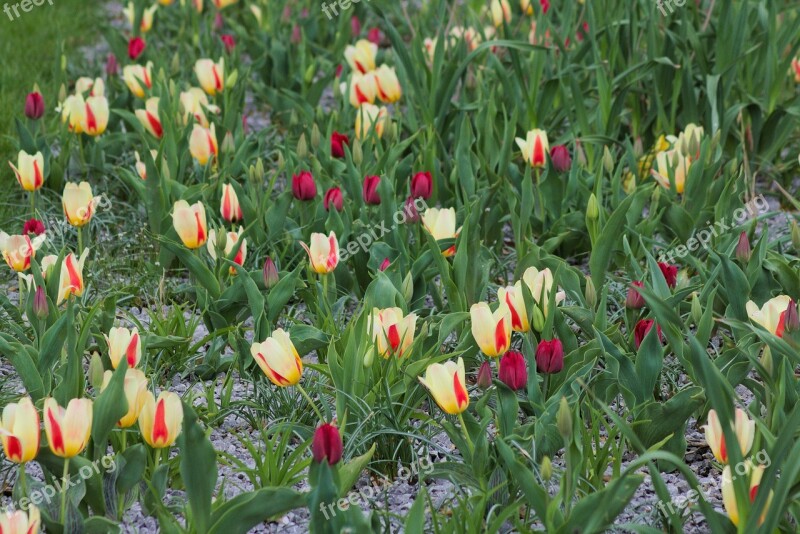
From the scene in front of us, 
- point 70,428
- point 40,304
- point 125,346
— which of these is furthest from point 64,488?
point 40,304

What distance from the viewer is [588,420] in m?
2.44

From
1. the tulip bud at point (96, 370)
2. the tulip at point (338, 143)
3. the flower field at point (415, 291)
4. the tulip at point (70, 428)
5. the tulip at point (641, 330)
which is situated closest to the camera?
the tulip at point (70, 428)

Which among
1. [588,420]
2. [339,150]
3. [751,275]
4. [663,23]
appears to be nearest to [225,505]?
[588,420]

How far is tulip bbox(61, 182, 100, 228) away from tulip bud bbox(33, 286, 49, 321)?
0.44 m

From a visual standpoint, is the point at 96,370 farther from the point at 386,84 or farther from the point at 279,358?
the point at 386,84

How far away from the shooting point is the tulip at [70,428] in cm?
188

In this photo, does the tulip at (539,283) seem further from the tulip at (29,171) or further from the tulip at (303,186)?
the tulip at (29,171)

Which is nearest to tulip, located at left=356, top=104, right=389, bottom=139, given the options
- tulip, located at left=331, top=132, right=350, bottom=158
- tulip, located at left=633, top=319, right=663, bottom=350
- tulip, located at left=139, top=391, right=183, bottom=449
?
tulip, located at left=331, top=132, right=350, bottom=158

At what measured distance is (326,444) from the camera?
1.79 metres

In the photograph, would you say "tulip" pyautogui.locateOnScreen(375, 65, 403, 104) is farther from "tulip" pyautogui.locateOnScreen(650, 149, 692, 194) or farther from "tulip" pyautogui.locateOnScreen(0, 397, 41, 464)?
"tulip" pyautogui.locateOnScreen(0, 397, 41, 464)

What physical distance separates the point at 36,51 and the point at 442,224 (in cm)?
293

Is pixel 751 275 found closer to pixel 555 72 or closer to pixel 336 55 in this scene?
pixel 555 72

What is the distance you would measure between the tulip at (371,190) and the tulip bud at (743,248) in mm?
960

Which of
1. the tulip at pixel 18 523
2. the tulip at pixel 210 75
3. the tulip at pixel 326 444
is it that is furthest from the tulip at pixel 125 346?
the tulip at pixel 210 75
